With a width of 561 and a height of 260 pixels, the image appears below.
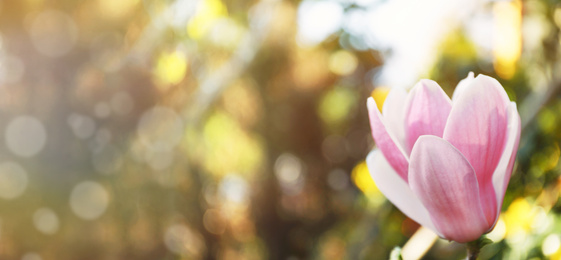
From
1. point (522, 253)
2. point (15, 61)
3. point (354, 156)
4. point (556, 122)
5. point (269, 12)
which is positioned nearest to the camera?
point (522, 253)

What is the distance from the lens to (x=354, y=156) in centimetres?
119

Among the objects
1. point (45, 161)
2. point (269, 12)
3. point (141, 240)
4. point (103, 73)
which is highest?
point (269, 12)

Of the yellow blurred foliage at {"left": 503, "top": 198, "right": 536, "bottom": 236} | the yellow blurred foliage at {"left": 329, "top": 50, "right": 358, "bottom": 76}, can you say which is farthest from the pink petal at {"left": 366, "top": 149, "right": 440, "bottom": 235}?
the yellow blurred foliage at {"left": 329, "top": 50, "right": 358, "bottom": 76}

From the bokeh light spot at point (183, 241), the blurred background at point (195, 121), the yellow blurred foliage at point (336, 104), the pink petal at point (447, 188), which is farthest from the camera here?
the yellow blurred foliage at point (336, 104)

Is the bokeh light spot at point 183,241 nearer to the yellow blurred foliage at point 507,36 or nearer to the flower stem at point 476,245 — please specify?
the yellow blurred foliage at point 507,36

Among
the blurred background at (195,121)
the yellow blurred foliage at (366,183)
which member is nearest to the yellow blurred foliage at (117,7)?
the blurred background at (195,121)

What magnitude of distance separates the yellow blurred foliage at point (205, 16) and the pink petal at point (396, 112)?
809 millimetres

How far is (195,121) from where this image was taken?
1.06 m

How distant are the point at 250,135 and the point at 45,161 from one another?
0.60 metres

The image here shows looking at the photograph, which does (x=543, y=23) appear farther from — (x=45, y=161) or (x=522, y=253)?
(x=45, y=161)

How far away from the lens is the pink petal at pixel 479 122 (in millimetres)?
168

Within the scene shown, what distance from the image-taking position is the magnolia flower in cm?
17

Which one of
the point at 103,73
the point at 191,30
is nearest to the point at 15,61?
the point at 103,73

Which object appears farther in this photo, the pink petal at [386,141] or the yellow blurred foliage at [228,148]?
the yellow blurred foliage at [228,148]
